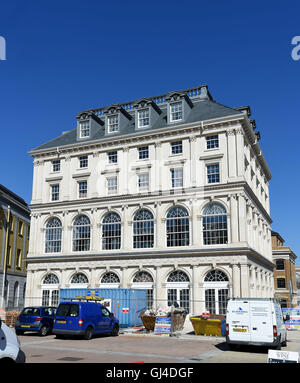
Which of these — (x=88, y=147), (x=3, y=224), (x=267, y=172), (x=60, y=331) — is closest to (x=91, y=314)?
(x=60, y=331)

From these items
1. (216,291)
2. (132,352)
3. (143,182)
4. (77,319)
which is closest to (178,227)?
(143,182)

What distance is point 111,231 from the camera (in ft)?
136

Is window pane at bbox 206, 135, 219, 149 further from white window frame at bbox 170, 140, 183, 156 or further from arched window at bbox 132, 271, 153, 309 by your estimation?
arched window at bbox 132, 271, 153, 309

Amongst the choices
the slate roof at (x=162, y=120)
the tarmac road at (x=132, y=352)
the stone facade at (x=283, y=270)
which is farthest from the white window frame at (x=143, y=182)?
the stone facade at (x=283, y=270)

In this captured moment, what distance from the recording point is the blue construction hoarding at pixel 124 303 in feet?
102

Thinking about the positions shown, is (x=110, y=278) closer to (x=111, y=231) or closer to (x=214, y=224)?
(x=111, y=231)

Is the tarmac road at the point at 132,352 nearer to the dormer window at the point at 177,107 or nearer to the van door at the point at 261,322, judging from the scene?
the van door at the point at 261,322

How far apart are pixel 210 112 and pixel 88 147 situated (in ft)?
43.4

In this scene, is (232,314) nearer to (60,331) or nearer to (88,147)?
(60,331)

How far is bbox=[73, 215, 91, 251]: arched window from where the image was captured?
42.6 m

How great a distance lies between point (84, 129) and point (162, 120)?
30.4 ft

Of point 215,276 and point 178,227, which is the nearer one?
point 215,276

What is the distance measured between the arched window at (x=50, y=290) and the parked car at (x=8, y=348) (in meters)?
35.3

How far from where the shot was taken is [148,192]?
40.2m
